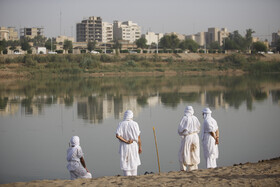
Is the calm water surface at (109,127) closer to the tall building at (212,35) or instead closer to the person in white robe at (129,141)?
the person in white robe at (129,141)

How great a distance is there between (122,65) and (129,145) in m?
55.8

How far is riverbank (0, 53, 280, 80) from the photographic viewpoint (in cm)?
5688

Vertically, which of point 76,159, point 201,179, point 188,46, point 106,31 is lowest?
point 201,179

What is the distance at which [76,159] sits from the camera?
7.69 metres

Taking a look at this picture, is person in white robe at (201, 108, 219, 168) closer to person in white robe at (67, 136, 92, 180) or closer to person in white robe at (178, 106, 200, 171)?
person in white robe at (178, 106, 200, 171)

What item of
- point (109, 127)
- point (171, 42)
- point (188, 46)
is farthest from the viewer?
point (171, 42)

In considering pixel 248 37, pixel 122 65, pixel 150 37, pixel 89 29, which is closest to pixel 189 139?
pixel 122 65

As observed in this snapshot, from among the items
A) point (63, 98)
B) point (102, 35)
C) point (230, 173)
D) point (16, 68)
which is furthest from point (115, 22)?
point (230, 173)

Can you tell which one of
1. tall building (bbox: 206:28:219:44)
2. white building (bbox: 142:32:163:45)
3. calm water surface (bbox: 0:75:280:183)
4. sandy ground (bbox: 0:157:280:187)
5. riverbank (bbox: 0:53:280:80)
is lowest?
calm water surface (bbox: 0:75:280:183)

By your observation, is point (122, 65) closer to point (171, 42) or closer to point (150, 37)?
point (171, 42)

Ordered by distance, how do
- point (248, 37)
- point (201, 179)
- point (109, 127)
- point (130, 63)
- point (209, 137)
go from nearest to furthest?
point (201, 179) → point (209, 137) → point (109, 127) → point (130, 63) → point (248, 37)

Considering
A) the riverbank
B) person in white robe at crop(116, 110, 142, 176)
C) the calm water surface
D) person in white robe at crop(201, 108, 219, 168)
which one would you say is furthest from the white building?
person in white robe at crop(116, 110, 142, 176)

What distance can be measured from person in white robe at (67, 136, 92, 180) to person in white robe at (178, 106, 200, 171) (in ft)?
7.01

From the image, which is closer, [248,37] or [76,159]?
[76,159]
